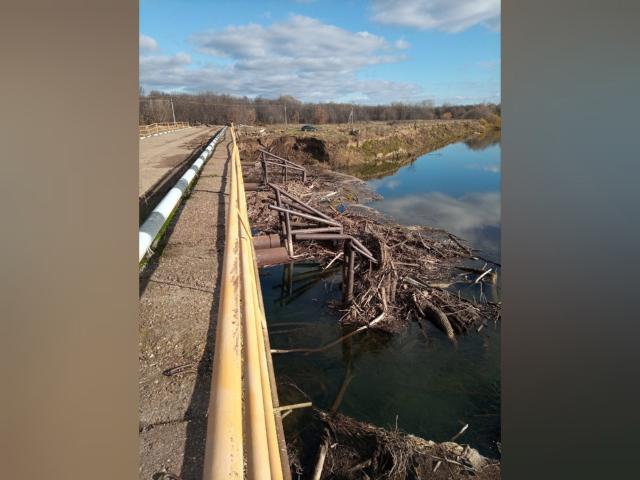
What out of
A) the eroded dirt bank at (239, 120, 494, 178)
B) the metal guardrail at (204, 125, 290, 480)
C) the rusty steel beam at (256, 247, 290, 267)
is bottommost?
the rusty steel beam at (256, 247, 290, 267)

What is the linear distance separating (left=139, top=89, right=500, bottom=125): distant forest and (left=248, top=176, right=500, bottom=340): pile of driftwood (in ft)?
61.9

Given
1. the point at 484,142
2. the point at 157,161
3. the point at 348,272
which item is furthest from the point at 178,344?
the point at 484,142

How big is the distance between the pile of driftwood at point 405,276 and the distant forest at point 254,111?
18.9 metres

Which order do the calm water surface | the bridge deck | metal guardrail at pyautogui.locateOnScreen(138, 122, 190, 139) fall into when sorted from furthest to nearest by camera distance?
metal guardrail at pyautogui.locateOnScreen(138, 122, 190, 139) → the calm water surface → the bridge deck

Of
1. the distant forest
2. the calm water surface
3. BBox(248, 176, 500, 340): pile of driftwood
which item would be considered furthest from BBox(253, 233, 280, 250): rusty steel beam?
the distant forest

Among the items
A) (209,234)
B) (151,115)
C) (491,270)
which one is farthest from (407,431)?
(151,115)

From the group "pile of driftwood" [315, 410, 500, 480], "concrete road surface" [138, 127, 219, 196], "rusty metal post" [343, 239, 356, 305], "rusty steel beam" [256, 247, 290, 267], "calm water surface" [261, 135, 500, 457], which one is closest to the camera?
"pile of driftwood" [315, 410, 500, 480]

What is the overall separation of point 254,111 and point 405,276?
26638 mm

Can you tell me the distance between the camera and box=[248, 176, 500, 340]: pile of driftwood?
477 centimetres

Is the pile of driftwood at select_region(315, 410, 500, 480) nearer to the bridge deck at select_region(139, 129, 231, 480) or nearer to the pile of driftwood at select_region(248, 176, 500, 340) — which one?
the bridge deck at select_region(139, 129, 231, 480)

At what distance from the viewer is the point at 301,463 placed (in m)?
2.60

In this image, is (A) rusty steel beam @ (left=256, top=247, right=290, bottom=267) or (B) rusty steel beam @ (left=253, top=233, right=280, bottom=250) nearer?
(A) rusty steel beam @ (left=256, top=247, right=290, bottom=267)
